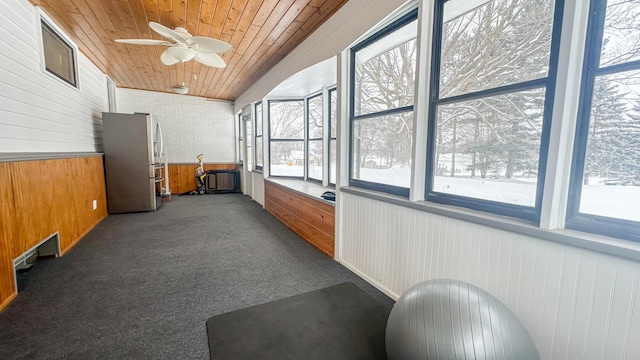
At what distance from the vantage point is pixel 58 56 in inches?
141

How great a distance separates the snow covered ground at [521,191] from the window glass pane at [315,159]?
7.87 ft

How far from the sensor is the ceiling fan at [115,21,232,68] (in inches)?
108

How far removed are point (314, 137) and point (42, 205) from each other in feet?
12.3

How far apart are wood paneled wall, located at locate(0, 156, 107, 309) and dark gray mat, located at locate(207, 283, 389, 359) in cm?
191

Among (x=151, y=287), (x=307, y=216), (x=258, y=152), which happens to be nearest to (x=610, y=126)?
(x=307, y=216)

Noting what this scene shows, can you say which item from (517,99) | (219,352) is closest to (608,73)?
(517,99)

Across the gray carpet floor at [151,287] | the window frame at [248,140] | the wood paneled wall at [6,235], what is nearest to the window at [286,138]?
the window frame at [248,140]

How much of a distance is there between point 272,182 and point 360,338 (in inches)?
148

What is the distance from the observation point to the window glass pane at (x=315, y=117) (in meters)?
4.74

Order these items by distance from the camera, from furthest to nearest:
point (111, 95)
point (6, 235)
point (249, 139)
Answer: point (249, 139), point (111, 95), point (6, 235)

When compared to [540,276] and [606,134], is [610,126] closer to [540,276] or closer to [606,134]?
[606,134]

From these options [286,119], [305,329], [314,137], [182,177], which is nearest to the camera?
[305,329]

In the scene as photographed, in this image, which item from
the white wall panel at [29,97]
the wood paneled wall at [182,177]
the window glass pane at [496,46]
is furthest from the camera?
the wood paneled wall at [182,177]

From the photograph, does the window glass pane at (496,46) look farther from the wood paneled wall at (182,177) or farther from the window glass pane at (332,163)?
the wood paneled wall at (182,177)
